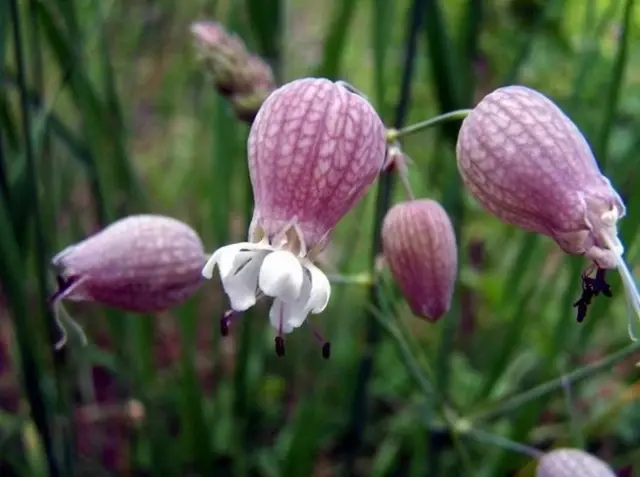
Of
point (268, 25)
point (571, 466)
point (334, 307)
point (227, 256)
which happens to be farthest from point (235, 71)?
point (334, 307)

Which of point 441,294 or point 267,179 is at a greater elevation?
point 267,179

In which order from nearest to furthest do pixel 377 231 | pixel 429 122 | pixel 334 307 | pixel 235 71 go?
pixel 429 122 → pixel 235 71 → pixel 377 231 → pixel 334 307

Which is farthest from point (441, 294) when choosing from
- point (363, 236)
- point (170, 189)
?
point (170, 189)

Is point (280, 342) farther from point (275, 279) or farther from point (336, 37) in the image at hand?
point (336, 37)

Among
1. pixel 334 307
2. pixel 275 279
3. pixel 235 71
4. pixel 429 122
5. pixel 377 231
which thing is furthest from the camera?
pixel 334 307

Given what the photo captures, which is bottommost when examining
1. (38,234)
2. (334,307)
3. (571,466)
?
(334,307)

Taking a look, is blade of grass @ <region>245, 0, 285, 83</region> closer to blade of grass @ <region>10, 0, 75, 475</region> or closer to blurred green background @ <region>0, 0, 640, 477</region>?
blurred green background @ <region>0, 0, 640, 477</region>

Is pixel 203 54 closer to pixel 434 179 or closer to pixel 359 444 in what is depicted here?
pixel 434 179

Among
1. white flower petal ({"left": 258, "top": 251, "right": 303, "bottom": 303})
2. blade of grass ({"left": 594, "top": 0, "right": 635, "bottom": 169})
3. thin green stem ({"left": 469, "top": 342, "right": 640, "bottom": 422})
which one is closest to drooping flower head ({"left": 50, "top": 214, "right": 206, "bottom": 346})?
white flower petal ({"left": 258, "top": 251, "right": 303, "bottom": 303})
